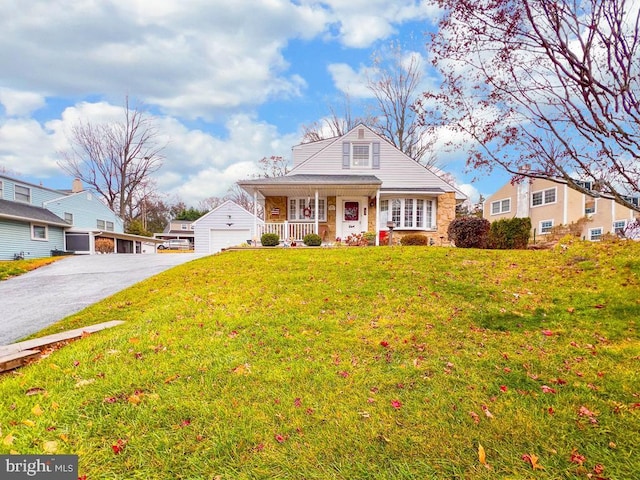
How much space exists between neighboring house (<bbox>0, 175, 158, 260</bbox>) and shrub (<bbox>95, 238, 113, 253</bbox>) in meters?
0.56

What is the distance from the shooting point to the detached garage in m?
20.3

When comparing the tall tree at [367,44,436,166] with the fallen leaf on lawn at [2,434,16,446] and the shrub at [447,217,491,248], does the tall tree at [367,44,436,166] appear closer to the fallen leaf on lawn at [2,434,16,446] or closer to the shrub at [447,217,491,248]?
the shrub at [447,217,491,248]

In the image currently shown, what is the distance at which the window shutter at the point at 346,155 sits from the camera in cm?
1709

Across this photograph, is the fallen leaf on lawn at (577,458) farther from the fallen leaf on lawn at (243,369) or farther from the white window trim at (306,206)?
the white window trim at (306,206)

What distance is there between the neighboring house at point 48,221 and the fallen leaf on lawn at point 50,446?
2133 cm

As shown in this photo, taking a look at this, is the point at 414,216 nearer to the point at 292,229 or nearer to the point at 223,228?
the point at 292,229

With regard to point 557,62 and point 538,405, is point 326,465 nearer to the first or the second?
point 538,405

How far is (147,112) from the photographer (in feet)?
100

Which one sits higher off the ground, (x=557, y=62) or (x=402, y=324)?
(x=557, y=62)

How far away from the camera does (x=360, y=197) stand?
1638 cm

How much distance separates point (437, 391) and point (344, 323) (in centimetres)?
189

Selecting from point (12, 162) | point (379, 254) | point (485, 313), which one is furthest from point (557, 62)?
point (12, 162)

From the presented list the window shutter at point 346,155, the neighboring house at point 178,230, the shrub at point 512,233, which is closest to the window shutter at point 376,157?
the window shutter at point 346,155

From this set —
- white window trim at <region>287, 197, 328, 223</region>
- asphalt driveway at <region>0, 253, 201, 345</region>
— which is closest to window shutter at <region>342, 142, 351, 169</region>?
white window trim at <region>287, 197, 328, 223</region>
